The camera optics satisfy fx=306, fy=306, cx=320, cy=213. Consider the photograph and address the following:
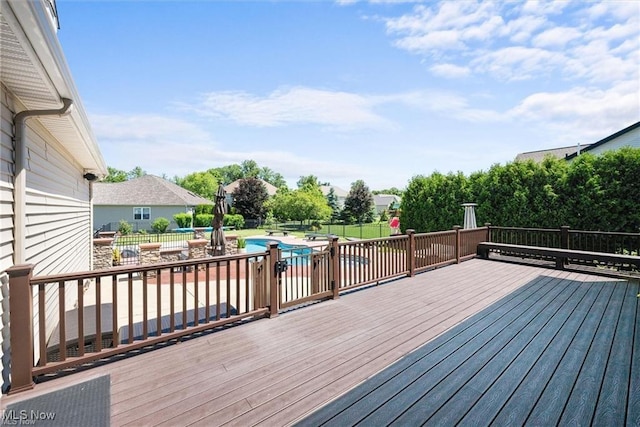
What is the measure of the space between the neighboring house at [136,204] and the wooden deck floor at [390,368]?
23997 mm

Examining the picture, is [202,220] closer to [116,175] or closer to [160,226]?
[160,226]

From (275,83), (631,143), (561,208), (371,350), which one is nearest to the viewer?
(371,350)

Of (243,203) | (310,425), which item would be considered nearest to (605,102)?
(310,425)

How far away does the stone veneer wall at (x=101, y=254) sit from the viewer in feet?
28.3

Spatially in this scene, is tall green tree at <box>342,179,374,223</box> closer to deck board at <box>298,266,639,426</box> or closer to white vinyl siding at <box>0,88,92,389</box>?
white vinyl siding at <box>0,88,92,389</box>

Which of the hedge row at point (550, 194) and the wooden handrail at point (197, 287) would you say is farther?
the hedge row at point (550, 194)

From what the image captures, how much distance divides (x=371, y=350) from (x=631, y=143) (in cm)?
1324

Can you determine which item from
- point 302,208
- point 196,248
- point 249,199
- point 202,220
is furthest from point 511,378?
point 249,199

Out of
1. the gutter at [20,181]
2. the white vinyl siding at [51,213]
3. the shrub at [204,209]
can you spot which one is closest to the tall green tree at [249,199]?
the shrub at [204,209]

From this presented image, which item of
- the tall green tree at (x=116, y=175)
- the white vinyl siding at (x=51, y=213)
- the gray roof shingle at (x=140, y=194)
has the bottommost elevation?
the white vinyl siding at (x=51, y=213)

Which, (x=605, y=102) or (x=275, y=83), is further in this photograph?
(x=275, y=83)

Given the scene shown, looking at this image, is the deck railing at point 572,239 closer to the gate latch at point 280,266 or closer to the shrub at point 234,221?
the gate latch at point 280,266

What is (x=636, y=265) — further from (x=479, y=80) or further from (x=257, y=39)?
(x=257, y=39)

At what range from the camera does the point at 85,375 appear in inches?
101
